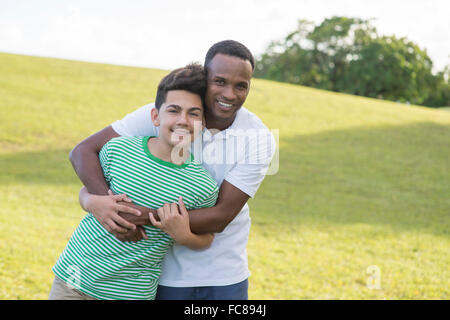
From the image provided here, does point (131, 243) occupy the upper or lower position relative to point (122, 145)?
lower

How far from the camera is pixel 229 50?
2.24 m

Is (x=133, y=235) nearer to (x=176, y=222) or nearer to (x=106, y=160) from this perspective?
(x=176, y=222)

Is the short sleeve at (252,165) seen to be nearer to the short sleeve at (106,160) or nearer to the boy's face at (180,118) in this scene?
the boy's face at (180,118)

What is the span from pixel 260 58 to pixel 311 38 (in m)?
6.94

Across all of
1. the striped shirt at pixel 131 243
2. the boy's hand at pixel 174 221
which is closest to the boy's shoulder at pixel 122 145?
the striped shirt at pixel 131 243

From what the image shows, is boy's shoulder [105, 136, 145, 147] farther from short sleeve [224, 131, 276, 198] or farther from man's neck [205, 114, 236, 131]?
short sleeve [224, 131, 276, 198]

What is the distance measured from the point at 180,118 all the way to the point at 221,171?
337 millimetres

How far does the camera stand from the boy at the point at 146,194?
80.7 inches

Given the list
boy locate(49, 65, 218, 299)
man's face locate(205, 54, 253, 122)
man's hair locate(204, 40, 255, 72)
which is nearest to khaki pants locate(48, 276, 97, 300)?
boy locate(49, 65, 218, 299)

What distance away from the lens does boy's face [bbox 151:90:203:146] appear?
210 centimetres

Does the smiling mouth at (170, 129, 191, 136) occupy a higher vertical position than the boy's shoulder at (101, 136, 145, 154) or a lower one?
higher

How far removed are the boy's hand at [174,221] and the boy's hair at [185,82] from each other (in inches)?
19.8

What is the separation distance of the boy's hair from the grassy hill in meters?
3.38

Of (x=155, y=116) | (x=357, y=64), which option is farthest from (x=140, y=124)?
(x=357, y=64)
